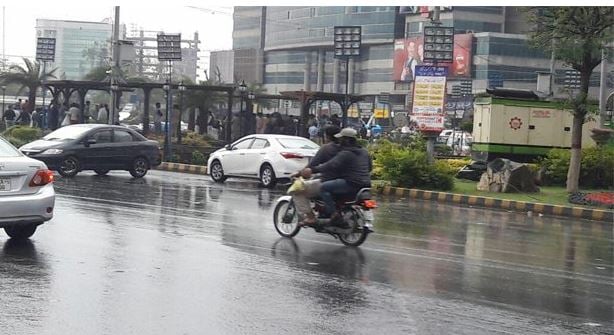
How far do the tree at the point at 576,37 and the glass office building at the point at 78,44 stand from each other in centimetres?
9211

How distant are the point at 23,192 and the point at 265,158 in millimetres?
12452

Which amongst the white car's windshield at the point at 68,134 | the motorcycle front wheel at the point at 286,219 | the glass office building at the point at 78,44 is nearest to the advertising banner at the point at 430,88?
the white car's windshield at the point at 68,134

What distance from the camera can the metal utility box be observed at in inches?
1049

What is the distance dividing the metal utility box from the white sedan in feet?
22.5

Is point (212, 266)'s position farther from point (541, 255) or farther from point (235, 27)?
point (235, 27)

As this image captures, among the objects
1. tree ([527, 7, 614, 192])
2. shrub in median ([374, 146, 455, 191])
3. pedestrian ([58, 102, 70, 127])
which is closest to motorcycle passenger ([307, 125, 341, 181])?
tree ([527, 7, 614, 192])

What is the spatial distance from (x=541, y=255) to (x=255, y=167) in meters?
11.8

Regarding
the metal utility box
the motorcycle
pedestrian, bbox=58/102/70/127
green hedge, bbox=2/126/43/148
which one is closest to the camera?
the motorcycle

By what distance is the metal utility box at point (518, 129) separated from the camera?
1049 inches

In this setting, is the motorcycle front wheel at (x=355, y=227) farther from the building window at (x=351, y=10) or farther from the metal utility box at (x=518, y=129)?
the building window at (x=351, y=10)

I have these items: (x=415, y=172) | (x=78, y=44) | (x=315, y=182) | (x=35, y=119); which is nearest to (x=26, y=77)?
(x=35, y=119)

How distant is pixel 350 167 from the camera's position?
36.6 feet

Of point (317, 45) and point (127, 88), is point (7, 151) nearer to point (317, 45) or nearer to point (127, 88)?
point (127, 88)

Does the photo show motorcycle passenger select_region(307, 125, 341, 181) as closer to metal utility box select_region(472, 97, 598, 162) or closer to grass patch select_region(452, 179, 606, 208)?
grass patch select_region(452, 179, 606, 208)
